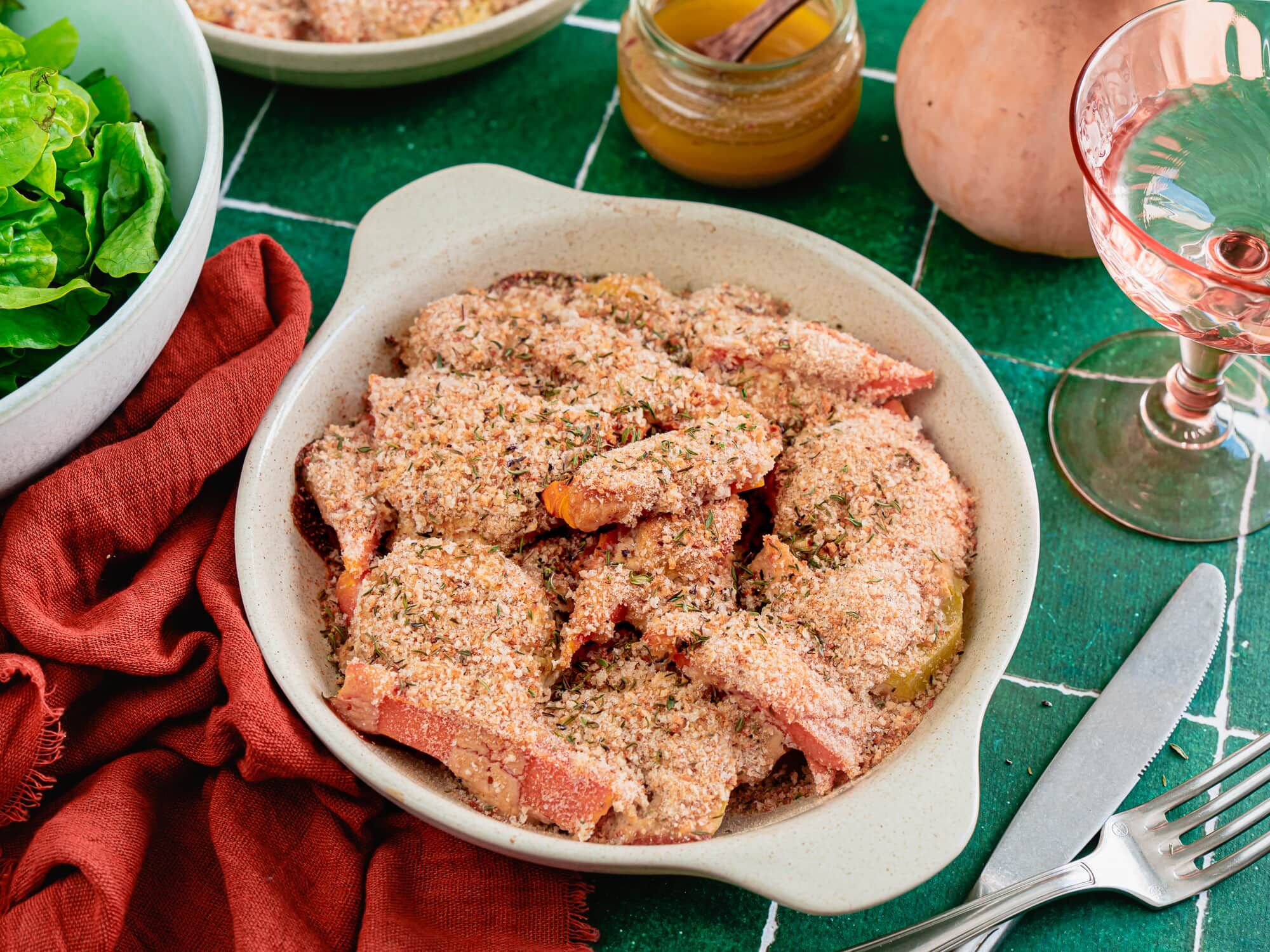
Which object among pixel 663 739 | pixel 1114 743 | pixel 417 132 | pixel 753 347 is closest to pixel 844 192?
pixel 753 347

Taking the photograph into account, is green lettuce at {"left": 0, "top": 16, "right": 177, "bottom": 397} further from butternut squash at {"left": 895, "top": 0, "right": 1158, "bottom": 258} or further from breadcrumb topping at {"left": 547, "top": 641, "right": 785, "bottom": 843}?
butternut squash at {"left": 895, "top": 0, "right": 1158, "bottom": 258}

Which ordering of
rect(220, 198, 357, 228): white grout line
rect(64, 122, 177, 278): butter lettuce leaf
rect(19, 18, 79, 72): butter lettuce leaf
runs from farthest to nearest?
rect(220, 198, 357, 228): white grout line, rect(19, 18, 79, 72): butter lettuce leaf, rect(64, 122, 177, 278): butter lettuce leaf

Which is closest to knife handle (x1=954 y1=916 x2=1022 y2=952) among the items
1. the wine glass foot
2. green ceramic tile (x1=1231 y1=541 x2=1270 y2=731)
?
green ceramic tile (x1=1231 y1=541 x2=1270 y2=731)

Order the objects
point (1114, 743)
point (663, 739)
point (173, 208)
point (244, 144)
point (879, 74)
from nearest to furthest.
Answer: point (663, 739) → point (1114, 743) → point (173, 208) → point (244, 144) → point (879, 74)

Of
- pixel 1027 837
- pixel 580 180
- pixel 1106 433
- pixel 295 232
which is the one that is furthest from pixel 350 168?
pixel 1027 837

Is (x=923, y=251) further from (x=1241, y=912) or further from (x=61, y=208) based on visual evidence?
(x=61, y=208)
